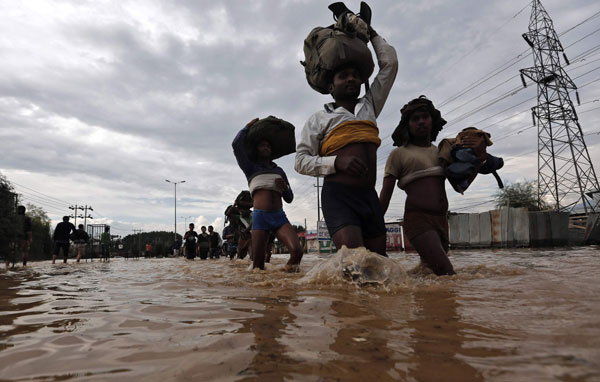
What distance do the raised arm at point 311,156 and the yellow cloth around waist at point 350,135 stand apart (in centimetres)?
11

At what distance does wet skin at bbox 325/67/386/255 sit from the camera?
2.72m

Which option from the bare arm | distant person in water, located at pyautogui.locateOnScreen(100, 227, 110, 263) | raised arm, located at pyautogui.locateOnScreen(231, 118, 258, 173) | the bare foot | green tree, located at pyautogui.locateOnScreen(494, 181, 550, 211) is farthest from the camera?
green tree, located at pyautogui.locateOnScreen(494, 181, 550, 211)

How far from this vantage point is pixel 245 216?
293 inches

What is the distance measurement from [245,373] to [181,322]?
670 millimetres

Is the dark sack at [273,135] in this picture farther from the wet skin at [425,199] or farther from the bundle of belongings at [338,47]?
the wet skin at [425,199]

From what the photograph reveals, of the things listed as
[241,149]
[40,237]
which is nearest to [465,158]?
[241,149]

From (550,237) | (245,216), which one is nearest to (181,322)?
(245,216)

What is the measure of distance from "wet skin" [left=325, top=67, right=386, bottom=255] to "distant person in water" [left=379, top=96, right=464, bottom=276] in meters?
0.38

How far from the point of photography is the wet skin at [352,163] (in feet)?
8.94

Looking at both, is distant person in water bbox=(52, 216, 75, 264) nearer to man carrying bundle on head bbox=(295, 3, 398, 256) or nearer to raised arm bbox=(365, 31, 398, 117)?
man carrying bundle on head bbox=(295, 3, 398, 256)

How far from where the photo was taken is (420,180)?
3271 mm

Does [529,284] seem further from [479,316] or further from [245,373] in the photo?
[245,373]

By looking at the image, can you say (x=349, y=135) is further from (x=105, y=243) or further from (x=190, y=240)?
(x=105, y=243)

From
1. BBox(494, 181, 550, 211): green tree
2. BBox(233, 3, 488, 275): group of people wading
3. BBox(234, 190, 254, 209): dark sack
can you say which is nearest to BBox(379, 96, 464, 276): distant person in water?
BBox(233, 3, 488, 275): group of people wading
